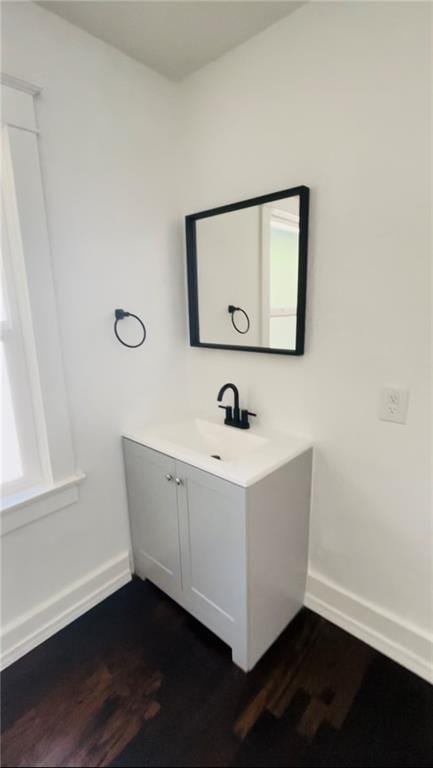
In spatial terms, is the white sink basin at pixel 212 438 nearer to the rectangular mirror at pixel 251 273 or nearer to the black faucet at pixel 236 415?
the black faucet at pixel 236 415

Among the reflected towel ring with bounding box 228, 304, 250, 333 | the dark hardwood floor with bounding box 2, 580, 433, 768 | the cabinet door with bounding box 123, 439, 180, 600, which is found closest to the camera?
the dark hardwood floor with bounding box 2, 580, 433, 768

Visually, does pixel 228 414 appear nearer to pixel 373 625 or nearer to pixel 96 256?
pixel 96 256

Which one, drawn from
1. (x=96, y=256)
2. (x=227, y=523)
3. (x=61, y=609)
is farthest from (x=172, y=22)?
(x=61, y=609)

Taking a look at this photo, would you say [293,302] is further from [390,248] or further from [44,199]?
[44,199]

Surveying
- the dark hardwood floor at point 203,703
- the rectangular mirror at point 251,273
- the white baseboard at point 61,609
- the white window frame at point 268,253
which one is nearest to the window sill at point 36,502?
the white baseboard at point 61,609

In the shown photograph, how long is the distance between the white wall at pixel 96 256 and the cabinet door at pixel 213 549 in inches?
17.7

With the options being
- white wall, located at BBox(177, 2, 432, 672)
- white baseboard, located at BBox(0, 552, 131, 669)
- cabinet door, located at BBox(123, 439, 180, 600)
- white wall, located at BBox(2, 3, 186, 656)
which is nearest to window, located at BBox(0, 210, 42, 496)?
white wall, located at BBox(2, 3, 186, 656)

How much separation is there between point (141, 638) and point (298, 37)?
2.43m

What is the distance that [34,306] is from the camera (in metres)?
1.31

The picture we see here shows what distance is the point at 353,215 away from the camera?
1.26 meters

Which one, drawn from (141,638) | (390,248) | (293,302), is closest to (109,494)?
(141,638)

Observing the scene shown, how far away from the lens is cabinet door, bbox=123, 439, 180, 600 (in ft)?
4.93

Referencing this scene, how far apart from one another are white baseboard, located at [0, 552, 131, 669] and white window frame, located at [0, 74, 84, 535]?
0.41m

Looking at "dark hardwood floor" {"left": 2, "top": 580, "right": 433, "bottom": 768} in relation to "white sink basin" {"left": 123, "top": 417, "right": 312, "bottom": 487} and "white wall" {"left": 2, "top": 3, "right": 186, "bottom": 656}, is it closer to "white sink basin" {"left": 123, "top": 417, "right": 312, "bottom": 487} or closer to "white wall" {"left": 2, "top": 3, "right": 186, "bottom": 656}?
"white wall" {"left": 2, "top": 3, "right": 186, "bottom": 656}
